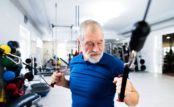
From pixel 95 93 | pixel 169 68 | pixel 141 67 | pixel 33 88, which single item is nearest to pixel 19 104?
pixel 33 88

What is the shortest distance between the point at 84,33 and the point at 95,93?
373mm

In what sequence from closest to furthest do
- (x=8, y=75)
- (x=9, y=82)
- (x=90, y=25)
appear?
(x=90, y=25), (x=8, y=75), (x=9, y=82)

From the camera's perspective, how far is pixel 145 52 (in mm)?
11406

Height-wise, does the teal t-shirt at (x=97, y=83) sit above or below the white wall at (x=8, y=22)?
below

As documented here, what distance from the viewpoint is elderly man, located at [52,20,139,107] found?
38.0 inches

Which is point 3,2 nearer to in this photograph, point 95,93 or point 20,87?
point 20,87

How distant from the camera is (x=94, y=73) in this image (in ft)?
3.51

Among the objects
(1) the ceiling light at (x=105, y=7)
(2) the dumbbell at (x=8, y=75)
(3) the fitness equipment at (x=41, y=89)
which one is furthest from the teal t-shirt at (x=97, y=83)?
(1) the ceiling light at (x=105, y=7)

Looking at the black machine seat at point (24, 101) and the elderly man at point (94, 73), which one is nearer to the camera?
the elderly man at point (94, 73)

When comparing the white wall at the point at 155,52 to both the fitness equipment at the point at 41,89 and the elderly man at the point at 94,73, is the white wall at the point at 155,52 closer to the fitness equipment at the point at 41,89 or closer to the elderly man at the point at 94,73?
→ the fitness equipment at the point at 41,89

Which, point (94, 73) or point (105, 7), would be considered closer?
point (94, 73)

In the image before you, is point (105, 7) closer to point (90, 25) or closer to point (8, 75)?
point (8, 75)

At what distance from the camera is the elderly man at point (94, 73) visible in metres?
0.97

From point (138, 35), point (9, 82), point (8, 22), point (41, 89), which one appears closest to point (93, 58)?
point (138, 35)
